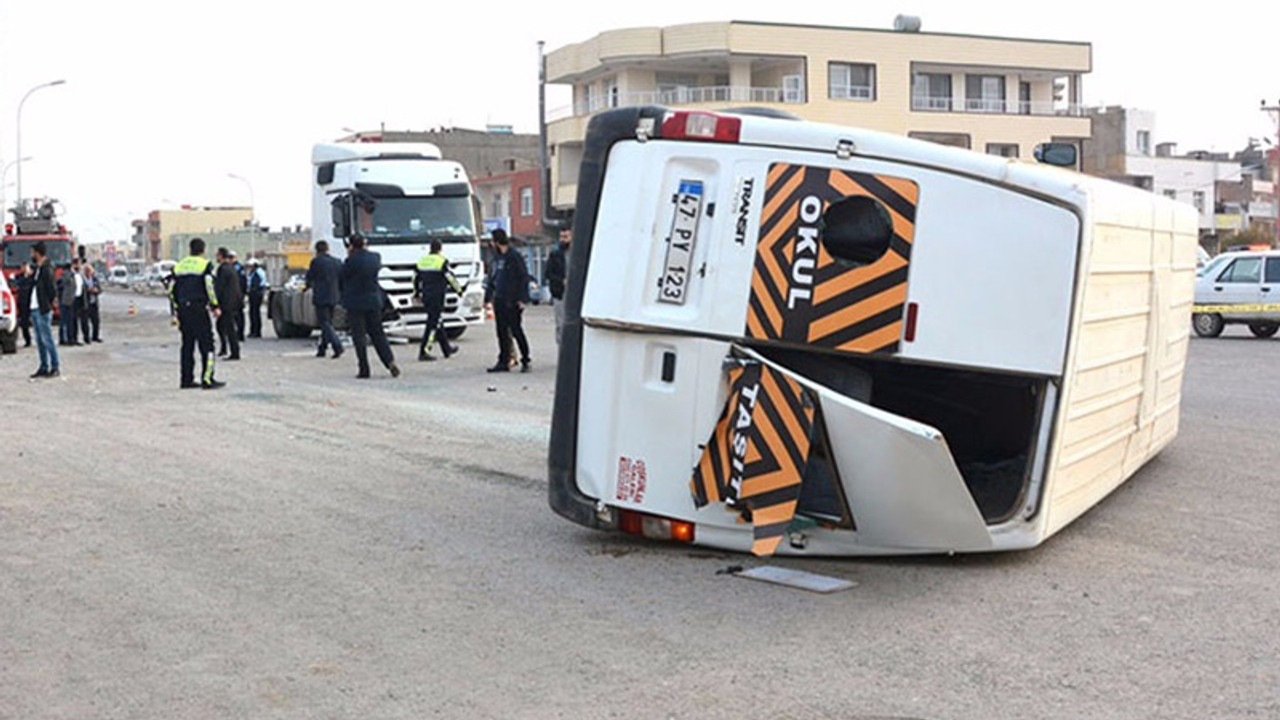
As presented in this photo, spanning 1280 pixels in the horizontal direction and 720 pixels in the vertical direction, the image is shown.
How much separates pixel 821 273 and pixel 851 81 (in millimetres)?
56944

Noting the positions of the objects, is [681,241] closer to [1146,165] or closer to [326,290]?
[326,290]

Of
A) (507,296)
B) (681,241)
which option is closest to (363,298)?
(507,296)

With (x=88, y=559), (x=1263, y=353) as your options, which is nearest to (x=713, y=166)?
(x=88, y=559)

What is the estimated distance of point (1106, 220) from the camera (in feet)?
24.2

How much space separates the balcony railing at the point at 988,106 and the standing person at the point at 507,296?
47012 millimetres

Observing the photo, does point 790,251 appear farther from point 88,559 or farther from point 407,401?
point 407,401

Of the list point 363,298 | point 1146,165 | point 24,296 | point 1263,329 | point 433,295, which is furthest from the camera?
point 1146,165

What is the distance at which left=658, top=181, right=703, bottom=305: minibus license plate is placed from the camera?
7363mm

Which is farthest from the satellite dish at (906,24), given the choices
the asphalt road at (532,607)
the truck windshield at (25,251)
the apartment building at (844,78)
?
the asphalt road at (532,607)

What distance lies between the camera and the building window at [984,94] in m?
64.8

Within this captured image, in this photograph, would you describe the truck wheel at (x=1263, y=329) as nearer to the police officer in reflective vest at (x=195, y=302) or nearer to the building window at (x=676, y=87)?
the police officer in reflective vest at (x=195, y=302)

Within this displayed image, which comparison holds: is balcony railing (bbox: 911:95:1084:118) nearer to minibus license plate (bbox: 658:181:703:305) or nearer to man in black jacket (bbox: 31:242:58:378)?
man in black jacket (bbox: 31:242:58:378)

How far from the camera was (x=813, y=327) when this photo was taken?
7074 mm

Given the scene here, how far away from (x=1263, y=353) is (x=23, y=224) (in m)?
35.6
